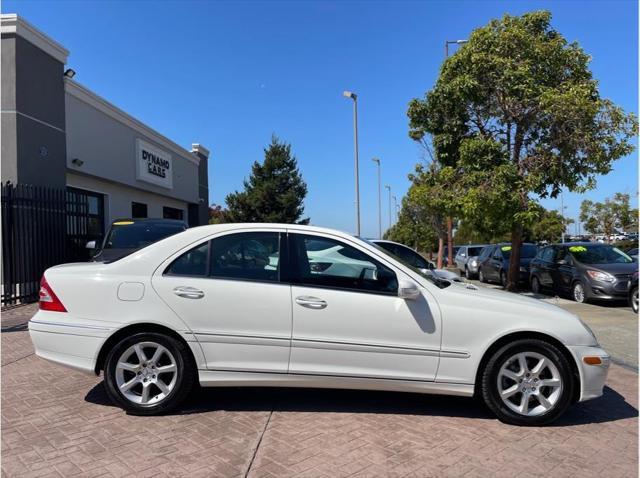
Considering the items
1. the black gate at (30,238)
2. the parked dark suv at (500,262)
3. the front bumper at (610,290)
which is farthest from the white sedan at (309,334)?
the parked dark suv at (500,262)

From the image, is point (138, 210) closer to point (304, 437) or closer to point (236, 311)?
point (236, 311)

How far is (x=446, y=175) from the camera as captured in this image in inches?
502

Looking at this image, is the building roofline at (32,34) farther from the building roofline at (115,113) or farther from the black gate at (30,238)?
the black gate at (30,238)

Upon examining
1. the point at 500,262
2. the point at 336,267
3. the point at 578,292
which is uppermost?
the point at 336,267

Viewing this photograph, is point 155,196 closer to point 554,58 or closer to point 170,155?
point 170,155

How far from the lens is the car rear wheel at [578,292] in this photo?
12.2m

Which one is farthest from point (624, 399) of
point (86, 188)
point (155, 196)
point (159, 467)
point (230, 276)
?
point (155, 196)

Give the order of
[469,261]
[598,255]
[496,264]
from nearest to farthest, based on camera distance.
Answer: [598,255] < [496,264] < [469,261]

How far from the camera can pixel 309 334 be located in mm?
4180

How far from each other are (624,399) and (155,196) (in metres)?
20.5

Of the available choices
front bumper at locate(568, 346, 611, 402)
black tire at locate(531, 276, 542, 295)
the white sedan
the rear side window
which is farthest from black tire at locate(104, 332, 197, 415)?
black tire at locate(531, 276, 542, 295)

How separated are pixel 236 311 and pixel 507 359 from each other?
2.25 meters

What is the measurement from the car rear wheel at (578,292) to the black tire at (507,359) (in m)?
8.96

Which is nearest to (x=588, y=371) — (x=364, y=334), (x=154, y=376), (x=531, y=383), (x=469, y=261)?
(x=531, y=383)
